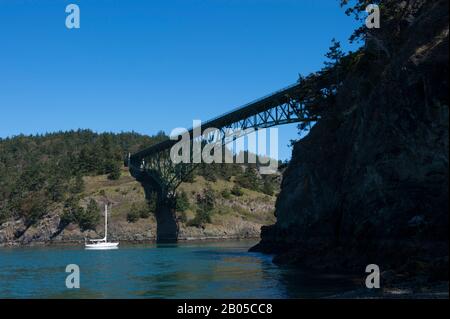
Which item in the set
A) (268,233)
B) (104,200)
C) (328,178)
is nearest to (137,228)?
(104,200)

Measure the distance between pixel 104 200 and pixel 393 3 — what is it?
3420 inches

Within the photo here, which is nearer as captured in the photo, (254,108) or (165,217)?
(254,108)

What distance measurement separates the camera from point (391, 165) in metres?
33.3

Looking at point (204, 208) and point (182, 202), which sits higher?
point (182, 202)

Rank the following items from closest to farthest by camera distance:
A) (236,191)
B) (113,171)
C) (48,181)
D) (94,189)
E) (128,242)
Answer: (128,242), (94,189), (48,181), (113,171), (236,191)

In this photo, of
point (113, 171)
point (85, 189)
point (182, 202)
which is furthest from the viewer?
point (113, 171)

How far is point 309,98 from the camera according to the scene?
6103 cm

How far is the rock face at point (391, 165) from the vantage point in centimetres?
2909

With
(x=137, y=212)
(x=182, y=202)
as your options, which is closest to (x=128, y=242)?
(x=137, y=212)

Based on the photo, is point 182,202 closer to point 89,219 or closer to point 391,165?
point 89,219

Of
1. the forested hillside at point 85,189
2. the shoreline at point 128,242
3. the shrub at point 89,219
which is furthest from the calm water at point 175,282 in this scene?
the forested hillside at point 85,189

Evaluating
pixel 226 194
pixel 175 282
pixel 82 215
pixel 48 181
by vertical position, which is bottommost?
pixel 175 282

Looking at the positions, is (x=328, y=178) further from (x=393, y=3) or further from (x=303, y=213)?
(x=393, y=3)

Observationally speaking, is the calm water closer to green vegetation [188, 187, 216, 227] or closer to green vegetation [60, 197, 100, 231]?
green vegetation [60, 197, 100, 231]
